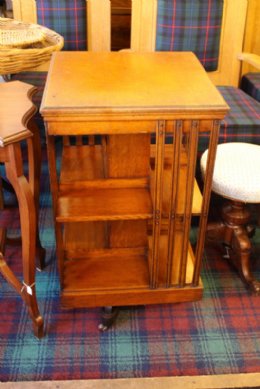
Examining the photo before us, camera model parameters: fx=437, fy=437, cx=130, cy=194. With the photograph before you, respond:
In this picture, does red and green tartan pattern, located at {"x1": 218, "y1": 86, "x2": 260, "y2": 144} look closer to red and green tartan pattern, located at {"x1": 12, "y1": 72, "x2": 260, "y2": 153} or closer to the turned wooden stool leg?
red and green tartan pattern, located at {"x1": 12, "y1": 72, "x2": 260, "y2": 153}

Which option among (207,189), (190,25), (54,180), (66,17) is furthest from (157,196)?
(66,17)

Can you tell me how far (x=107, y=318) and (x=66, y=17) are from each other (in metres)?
1.82

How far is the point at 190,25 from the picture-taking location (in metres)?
2.55

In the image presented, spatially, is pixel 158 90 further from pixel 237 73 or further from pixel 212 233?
pixel 237 73

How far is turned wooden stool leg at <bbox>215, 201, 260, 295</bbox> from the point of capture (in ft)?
5.86

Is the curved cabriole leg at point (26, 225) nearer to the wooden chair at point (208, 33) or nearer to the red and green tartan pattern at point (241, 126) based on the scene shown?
the red and green tartan pattern at point (241, 126)

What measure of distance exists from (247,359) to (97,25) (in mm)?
2083

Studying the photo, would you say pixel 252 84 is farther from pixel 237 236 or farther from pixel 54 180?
pixel 54 180

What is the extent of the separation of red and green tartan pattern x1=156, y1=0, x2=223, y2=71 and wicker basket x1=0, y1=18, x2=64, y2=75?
755 millimetres

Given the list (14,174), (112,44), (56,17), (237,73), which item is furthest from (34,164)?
(237,73)

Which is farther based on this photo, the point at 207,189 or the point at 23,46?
the point at 23,46

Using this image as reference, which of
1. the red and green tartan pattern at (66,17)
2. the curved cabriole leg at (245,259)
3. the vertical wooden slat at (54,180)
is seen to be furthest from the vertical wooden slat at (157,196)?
the red and green tartan pattern at (66,17)

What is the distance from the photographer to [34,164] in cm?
159

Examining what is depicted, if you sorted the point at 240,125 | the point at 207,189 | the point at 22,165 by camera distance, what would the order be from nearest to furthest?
1. the point at 22,165
2. the point at 207,189
3. the point at 240,125
